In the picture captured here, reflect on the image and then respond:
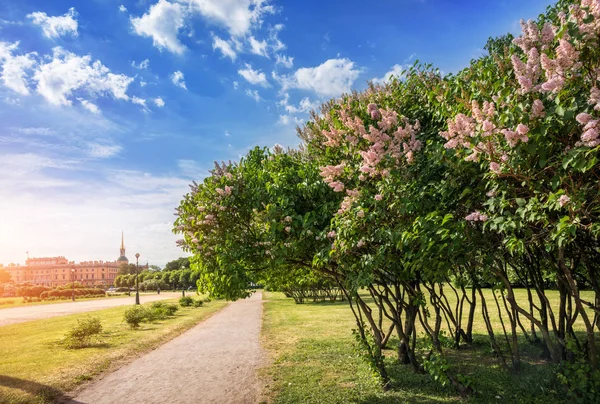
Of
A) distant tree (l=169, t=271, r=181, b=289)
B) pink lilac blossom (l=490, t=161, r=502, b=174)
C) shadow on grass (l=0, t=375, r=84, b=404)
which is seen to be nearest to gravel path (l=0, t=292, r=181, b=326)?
shadow on grass (l=0, t=375, r=84, b=404)

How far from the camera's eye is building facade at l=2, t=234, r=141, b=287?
181875 millimetres

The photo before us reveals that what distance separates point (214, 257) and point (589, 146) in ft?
22.0

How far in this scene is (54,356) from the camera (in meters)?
14.4

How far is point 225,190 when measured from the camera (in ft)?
25.0

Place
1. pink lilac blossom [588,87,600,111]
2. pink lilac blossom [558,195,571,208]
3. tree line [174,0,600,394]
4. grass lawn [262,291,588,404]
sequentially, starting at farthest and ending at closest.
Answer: grass lawn [262,291,588,404] < tree line [174,0,600,394] < pink lilac blossom [558,195,571,208] < pink lilac blossom [588,87,600,111]

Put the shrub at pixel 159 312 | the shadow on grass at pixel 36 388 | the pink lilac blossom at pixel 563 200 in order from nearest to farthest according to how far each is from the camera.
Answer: the pink lilac blossom at pixel 563 200 → the shadow on grass at pixel 36 388 → the shrub at pixel 159 312

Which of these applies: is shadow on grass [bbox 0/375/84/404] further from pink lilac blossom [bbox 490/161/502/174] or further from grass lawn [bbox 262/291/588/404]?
pink lilac blossom [bbox 490/161/502/174]

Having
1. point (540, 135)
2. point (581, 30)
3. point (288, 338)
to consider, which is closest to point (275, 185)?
point (540, 135)

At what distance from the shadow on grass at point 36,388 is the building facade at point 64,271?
609 feet

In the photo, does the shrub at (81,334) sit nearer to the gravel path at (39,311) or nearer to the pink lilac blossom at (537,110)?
the gravel path at (39,311)

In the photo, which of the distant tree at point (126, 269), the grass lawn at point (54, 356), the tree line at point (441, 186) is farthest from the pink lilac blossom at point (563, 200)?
the distant tree at point (126, 269)

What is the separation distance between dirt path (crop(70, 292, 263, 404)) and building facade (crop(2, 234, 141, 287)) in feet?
601

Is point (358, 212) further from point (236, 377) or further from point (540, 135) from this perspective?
point (236, 377)

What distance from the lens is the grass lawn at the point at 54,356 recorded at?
9927 millimetres
